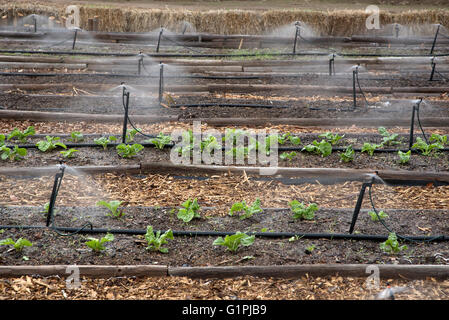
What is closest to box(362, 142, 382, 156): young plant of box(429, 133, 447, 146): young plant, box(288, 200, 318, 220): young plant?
box(429, 133, 447, 146): young plant

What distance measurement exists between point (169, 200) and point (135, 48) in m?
6.61

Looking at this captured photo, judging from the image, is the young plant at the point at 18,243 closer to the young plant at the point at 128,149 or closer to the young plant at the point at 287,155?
the young plant at the point at 128,149

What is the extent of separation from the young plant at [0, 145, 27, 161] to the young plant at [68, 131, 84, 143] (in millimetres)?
612

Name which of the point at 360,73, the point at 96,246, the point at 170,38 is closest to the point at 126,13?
the point at 170,38

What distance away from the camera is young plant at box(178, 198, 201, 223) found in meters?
3.91

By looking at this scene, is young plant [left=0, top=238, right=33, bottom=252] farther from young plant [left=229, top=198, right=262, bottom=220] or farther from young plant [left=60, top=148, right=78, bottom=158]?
young plant [left=60, top=148, right=78, bottom=158]

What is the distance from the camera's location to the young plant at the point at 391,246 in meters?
3.53

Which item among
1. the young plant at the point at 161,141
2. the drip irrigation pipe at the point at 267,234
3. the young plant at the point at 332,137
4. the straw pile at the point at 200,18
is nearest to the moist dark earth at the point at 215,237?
the drip irrigation pipe at the point at 267,234

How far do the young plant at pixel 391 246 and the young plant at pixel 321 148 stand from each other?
176 centimetres

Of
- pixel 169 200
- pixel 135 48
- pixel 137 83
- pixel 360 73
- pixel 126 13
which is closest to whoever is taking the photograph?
pixel 169 200

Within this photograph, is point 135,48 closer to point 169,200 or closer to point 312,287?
point 169,200

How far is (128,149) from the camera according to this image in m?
5.13

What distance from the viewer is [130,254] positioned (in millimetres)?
3480

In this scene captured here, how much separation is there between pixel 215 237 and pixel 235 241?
0.34m
